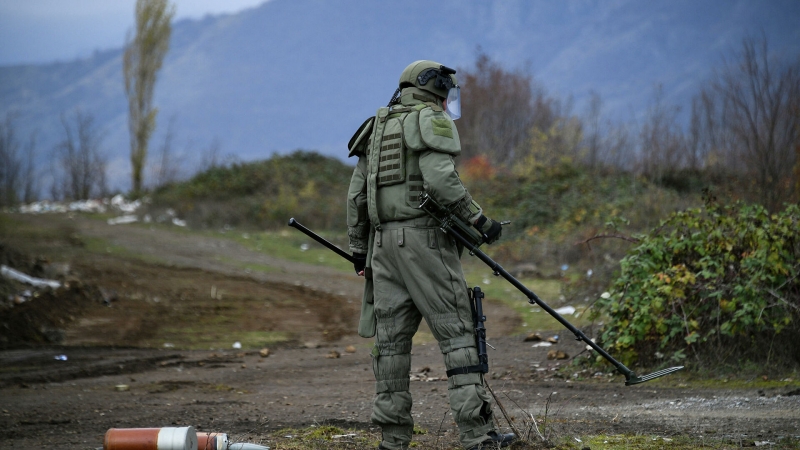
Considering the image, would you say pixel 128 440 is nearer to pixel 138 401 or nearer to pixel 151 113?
pixel 138 401

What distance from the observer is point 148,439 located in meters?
3.99

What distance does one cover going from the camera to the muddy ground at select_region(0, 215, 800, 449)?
221 inches

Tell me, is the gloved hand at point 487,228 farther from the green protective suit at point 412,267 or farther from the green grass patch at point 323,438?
A: the green grass patch at point 323,438

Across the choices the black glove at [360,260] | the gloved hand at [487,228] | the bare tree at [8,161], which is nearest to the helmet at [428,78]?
the gloved hand at [487,228]

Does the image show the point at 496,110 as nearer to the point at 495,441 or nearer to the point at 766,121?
the point at 766,121

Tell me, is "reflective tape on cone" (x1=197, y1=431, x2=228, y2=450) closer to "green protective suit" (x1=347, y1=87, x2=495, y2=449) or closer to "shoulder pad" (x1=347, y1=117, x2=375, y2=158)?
"green protective suit" (x1=347, y1=87, x2=495, y2=449)

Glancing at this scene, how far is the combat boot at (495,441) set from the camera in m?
4.51

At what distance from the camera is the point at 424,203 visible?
464 centimetres

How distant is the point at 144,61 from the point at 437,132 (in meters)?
31.3

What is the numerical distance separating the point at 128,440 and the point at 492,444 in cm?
191

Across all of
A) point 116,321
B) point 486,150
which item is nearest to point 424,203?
point 116,321

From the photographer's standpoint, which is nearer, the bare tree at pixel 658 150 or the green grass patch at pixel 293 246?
the green grass patch at pixel 293 246

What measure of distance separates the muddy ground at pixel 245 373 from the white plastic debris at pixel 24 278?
12.3 inches

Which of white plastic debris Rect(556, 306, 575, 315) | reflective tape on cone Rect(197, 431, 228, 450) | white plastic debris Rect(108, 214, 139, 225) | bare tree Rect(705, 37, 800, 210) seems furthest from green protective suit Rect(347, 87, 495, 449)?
white plastic debris Rect(108, 214, 139, 225)
